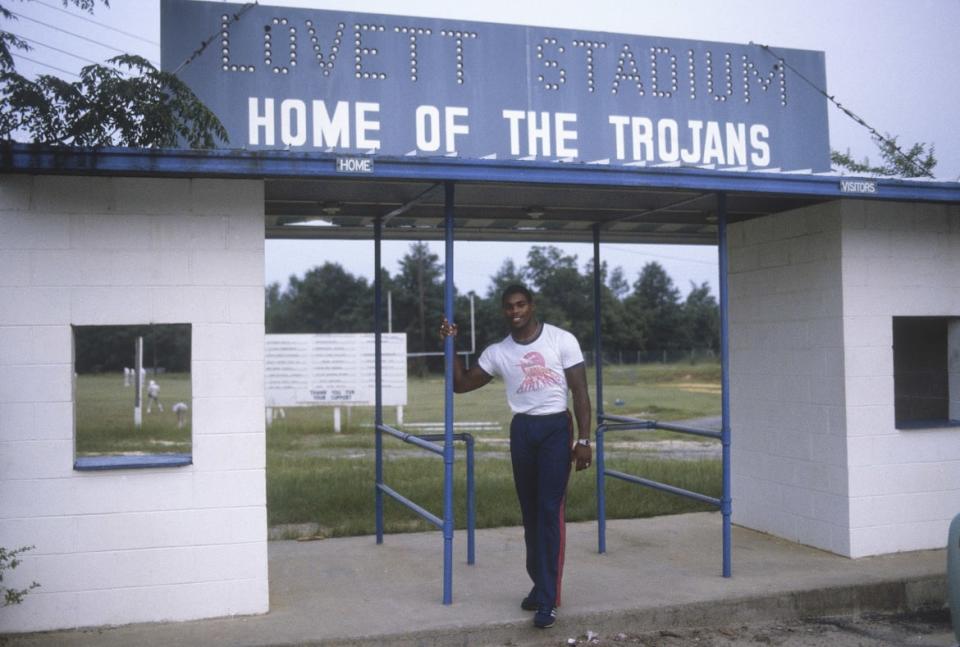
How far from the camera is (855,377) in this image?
746 centimetres

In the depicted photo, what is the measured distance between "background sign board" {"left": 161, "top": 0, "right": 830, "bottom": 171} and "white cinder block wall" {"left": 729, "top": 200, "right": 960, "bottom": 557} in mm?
1848

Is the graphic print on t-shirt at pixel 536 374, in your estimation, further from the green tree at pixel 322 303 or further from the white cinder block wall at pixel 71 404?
the green tree at pixel 322 303

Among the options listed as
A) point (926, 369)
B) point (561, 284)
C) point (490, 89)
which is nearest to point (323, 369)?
point (490, 89)

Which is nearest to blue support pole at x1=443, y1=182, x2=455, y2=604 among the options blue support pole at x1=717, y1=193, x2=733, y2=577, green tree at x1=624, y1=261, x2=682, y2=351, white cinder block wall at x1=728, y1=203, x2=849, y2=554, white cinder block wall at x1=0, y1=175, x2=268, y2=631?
white cinder block wall at x1=0, y1=175, x2=268, y2=631

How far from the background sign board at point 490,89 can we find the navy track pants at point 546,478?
8.88 feet

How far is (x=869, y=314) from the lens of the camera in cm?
754

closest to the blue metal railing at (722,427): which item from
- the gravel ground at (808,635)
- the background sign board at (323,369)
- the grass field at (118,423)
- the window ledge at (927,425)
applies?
the gravel ground at (808,635)

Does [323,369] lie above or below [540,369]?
below

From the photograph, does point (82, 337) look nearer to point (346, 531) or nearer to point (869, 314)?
point (346, 531)

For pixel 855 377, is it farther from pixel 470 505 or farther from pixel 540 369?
pixel 470 505

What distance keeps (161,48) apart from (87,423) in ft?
55.8

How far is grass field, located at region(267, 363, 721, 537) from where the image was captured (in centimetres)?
988

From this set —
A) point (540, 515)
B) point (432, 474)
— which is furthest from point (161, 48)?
point (432, 474)

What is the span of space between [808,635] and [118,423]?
1998cm
